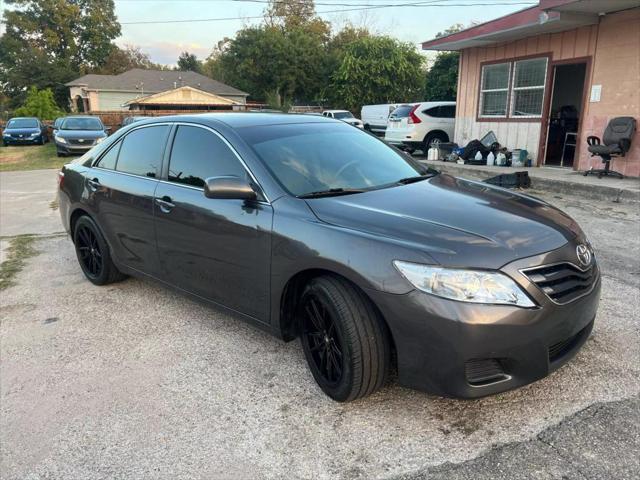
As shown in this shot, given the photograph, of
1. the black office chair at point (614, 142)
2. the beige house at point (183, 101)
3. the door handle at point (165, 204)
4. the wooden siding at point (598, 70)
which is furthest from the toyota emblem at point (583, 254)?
the beige house at point (183, 101)

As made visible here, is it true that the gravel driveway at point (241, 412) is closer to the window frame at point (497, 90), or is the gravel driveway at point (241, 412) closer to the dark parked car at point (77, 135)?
the window frame at point (497, 90)

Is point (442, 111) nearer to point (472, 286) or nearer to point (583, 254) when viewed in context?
point (583, 254)

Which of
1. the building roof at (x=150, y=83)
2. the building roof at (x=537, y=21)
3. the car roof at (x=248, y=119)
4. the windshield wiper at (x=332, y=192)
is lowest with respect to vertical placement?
the windshield wiper at (x=332, y=192)

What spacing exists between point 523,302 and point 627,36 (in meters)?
9.70

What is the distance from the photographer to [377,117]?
27062mm

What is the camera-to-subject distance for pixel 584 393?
2.80m

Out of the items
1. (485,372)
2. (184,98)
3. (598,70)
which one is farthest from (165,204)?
(184,98)

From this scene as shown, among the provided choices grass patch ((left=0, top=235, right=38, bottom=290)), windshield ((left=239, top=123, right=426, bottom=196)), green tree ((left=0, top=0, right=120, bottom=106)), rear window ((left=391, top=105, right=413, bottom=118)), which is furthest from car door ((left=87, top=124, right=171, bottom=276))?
green tree ((left=0, top=0, right=120, bottom=106))

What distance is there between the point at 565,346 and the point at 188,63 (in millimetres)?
95058

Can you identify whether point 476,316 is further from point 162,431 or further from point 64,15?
point 64,15

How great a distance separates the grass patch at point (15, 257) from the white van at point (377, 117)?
20807 millimetres

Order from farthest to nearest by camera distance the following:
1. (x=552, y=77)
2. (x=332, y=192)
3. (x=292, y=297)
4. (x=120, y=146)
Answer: (x=552, y=77), (x=120, y=146), (x=332, y=192), (x=292, y=297)

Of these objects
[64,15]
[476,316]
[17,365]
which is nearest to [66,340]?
[17,365]

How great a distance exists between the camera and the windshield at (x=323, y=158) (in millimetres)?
3215
